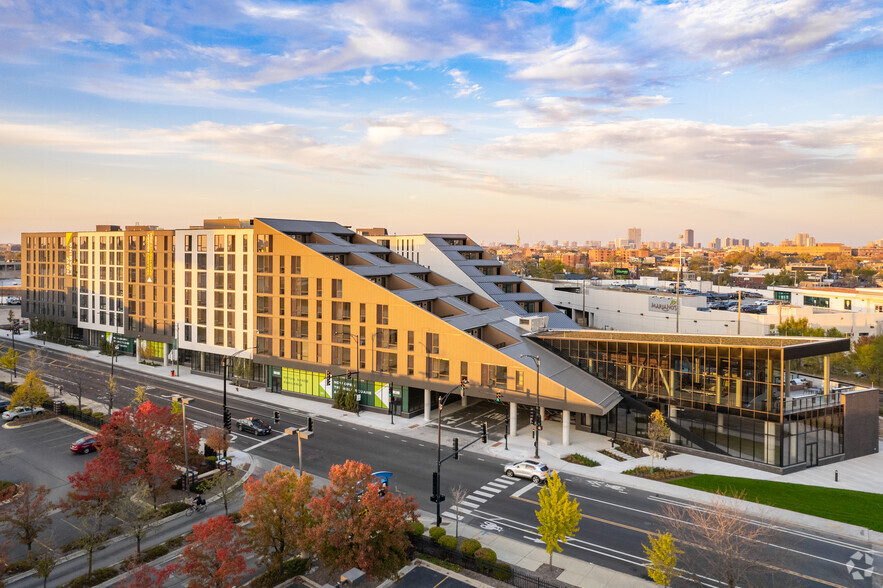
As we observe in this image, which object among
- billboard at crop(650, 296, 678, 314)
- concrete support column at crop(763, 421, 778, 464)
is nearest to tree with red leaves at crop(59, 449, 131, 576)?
concrete support column at crop(763, 421, 778, 464)

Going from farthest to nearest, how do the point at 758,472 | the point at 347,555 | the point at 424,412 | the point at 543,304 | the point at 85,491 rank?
the point at 543,304, the point at 424,412, the point at 758,472, the point at 85,491, the point at 347,555

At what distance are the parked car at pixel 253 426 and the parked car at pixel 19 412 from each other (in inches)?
937

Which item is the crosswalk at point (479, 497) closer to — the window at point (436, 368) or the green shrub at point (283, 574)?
the green shrub at point (283, 574)

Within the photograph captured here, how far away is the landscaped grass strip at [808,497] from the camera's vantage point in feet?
127

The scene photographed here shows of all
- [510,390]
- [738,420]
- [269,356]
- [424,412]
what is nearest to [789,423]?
[738,420]

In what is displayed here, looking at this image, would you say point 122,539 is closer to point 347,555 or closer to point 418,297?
point 347,555

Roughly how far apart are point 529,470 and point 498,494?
3958 millimetres

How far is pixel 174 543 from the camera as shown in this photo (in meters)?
34.6

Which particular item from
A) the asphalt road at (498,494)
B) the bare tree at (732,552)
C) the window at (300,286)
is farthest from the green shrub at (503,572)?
the window at (300,286)

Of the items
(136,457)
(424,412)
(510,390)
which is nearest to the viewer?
(136,457)

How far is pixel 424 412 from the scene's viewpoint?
205ft

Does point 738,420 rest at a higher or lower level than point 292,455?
higher

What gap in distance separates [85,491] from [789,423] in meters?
53.5

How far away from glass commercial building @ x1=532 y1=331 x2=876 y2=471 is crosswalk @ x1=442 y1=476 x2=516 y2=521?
16.8 meters
